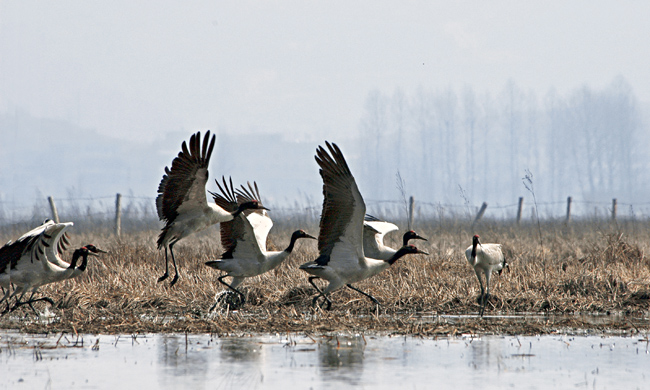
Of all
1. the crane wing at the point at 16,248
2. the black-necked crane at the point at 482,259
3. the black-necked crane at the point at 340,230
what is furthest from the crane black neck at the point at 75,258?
the black-necked crane at the point at 482,259

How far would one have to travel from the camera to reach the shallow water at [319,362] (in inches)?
224

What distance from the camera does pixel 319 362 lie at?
6.39 meters

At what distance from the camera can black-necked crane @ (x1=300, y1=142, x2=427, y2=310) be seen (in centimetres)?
911

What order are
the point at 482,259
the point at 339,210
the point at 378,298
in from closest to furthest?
1. the point at 339,210
2. the point at 378,298
3. the point at 482,259

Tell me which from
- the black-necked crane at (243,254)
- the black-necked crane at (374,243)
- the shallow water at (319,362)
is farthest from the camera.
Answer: the black-necked crane at (374,243)

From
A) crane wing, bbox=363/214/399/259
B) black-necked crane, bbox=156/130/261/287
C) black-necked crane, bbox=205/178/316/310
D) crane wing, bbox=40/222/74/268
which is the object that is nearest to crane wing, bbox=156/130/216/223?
black-necked crane, bbox=156/130/261/287

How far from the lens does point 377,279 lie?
12.3 metres

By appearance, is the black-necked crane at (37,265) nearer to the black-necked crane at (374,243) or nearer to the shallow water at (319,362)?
the shallow water at (319,362)

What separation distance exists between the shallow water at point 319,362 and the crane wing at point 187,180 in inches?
100

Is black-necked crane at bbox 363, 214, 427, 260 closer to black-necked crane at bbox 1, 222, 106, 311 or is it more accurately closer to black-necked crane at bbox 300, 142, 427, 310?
black-necked crane at bbox 300, 142, 427, 310

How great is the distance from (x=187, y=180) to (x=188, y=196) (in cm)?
38

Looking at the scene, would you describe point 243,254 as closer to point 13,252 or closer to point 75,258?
point 75,258

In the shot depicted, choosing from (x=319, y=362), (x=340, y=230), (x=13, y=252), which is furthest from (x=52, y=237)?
(x=319, y=362)

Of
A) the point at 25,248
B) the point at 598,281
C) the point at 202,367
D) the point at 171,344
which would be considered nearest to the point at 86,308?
the point at 25,248
